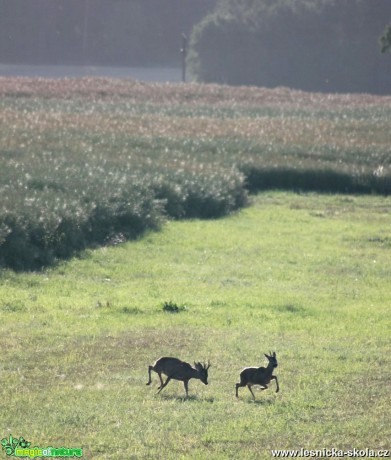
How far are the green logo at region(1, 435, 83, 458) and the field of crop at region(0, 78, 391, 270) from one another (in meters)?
9.83

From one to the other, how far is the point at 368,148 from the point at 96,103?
15429 millimetres

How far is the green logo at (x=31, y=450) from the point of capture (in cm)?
763

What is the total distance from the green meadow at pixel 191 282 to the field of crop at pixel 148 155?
0.08 metres

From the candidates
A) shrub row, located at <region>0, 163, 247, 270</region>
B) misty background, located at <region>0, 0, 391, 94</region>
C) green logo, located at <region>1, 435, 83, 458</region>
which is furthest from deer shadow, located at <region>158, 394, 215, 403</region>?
misty background, located at <region>0, 0, 391, 94</region>

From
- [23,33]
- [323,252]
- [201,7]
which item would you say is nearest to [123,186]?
[323,252]

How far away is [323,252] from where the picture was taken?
20547mm

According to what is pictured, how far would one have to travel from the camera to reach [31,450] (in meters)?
7.68

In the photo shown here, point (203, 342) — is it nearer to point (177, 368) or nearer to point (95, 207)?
point (177, 368)

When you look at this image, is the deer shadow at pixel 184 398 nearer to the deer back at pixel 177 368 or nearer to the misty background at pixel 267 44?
the deer back at pixel 177 368

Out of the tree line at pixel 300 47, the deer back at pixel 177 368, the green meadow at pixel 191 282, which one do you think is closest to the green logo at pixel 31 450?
the green meadow at pixel 191 282

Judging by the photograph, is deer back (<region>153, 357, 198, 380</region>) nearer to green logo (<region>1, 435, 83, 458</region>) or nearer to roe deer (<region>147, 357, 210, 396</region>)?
roe deer (<region>147, 357, 210, 396</region>)

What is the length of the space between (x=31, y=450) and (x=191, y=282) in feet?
30.9

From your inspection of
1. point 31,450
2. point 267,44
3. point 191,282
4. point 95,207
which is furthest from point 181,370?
point 267,44

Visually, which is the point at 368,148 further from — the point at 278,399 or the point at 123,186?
the point at 278,399
